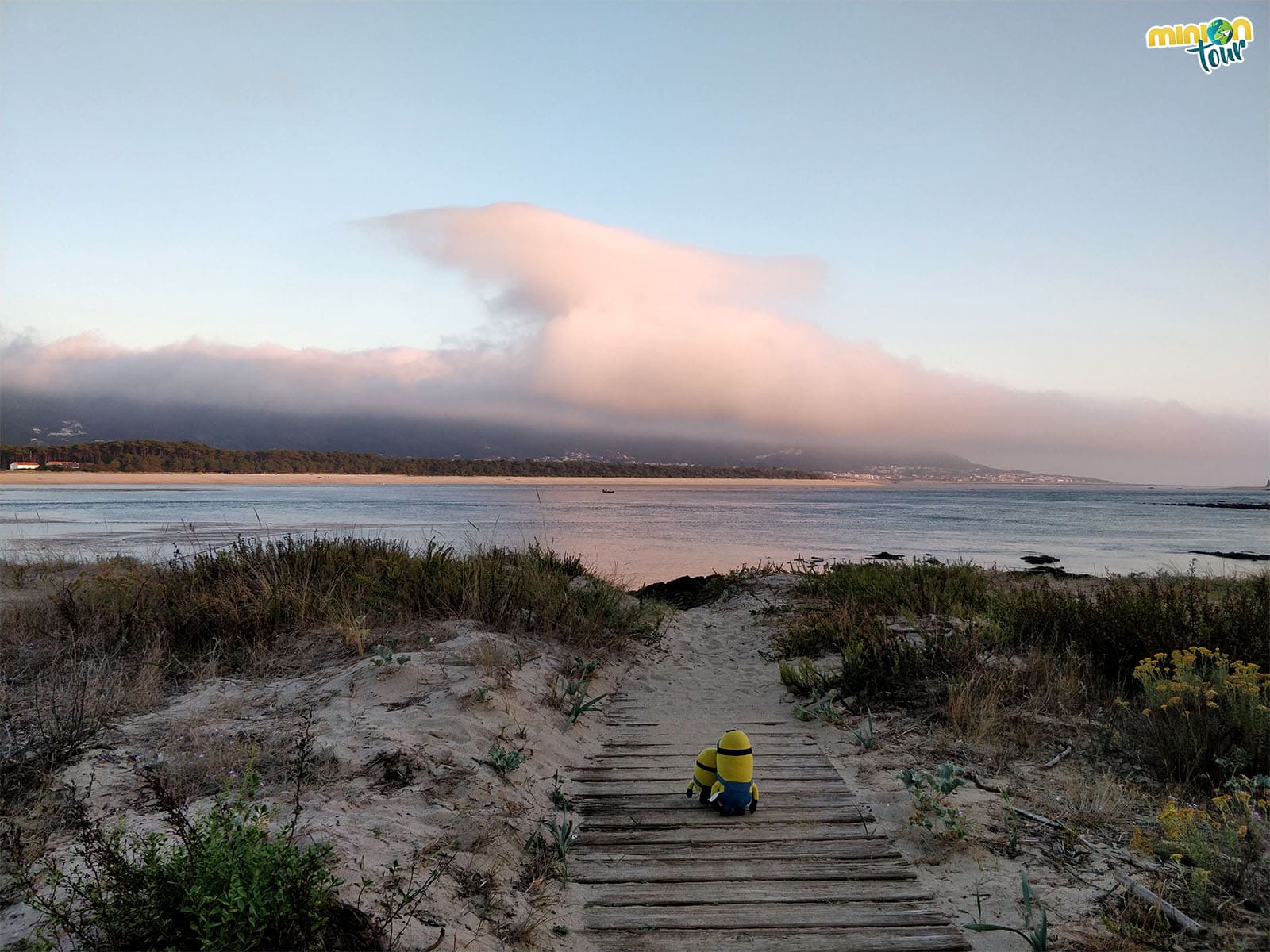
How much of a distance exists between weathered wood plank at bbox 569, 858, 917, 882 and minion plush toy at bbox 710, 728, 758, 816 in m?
0.51

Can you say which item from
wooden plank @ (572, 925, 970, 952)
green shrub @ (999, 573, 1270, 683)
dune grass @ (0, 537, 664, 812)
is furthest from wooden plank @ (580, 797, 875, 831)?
green shrub @ (999, 573, 1270, 683)

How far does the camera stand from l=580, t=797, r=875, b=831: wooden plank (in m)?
4.59

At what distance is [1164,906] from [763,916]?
72.8 inches

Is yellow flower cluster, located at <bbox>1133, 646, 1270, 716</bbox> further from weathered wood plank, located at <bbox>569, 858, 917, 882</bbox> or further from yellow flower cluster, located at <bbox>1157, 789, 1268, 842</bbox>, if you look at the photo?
weathered wood plank, located at <bbox>569, 858, 917, 882</bbox>

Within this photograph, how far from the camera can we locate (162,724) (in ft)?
17.7

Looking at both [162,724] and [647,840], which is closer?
[647,840]

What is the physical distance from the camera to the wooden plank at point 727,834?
440 cm

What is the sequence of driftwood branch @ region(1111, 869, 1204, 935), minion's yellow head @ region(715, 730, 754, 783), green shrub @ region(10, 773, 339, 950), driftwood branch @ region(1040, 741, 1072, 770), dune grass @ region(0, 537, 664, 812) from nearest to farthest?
green shrub @ region(10, 773, 339, 950)
driftwood branch @ region(1111, 869, 1204, 935)
minion's yellow head @ region(715, 730, 754, 783)
driftwood branch @ region(1040, 741, 1072, 770)
dune grass @ region(0, 537, 664, 812)

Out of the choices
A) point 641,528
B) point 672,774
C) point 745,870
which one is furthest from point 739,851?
point 641,528

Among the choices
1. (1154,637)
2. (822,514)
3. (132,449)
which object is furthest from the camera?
(132,449)

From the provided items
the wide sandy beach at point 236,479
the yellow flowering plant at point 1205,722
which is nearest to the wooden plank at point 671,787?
the yellow flowering plant at point 1205,722

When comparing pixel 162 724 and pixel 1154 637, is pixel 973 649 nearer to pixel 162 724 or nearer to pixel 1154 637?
pixel 1154 637

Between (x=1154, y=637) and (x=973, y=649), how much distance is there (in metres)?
1.67

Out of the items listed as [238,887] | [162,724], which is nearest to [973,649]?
[238,887]
